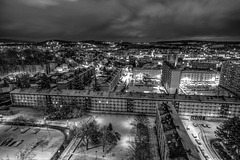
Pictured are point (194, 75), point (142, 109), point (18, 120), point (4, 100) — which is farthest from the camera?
point (194, 75)

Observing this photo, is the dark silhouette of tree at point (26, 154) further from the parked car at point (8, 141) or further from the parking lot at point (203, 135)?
the parking lot at point (203, 135)

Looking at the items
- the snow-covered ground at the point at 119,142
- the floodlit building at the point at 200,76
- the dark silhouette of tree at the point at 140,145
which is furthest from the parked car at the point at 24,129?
the floodlit building at the point at 200,76

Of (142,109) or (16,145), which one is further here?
(142,109)

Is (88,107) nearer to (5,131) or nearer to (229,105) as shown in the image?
(5,131)

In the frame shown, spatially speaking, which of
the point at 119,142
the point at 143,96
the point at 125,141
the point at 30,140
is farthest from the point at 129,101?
the point at 30,140

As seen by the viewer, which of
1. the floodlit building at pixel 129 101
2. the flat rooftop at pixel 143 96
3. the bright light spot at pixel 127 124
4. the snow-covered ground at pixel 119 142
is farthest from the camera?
the floodlit building at pixel 129 101

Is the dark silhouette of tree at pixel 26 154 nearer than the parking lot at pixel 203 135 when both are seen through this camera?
Yes

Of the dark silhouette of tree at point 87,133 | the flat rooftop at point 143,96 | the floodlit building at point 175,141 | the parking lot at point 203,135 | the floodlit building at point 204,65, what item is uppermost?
the floodlit building at point 204,65

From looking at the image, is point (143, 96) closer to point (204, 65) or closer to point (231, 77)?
point (231, 77)

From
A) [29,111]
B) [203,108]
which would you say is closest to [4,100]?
[29,111]
